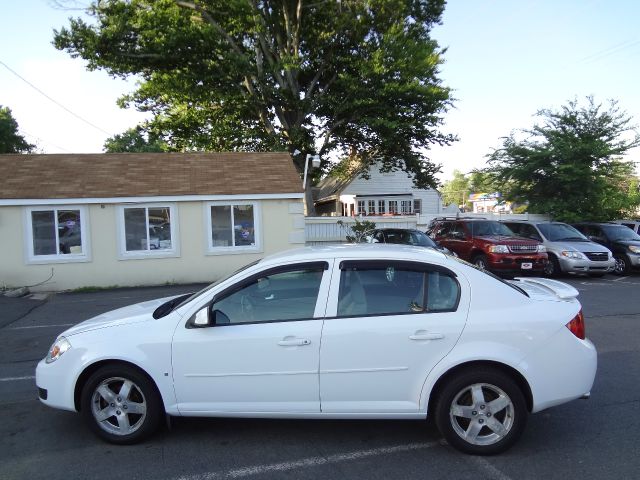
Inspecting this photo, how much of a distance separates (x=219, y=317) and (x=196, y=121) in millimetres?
25516

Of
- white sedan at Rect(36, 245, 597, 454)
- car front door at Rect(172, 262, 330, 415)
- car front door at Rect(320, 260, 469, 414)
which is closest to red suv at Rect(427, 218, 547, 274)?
white sedan at Rect(36, 245, 597, 454)

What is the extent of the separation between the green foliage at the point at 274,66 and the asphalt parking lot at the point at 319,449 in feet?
68.3

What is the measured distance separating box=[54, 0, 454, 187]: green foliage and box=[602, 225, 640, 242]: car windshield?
37.1 ft

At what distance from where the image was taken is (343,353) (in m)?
3.64

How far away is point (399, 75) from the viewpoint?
24562 millimetres

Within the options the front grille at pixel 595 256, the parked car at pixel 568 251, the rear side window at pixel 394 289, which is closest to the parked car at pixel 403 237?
the parked car at pixel 568 251

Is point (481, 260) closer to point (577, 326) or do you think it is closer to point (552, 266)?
point (552, 266)

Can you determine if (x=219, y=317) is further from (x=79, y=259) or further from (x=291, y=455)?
(x=79, y=259)

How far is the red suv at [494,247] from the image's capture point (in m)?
13.7

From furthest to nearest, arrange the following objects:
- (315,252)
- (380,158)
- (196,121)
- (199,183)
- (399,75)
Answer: (380,158) < (196,121) < (399,75) < (199,183) < (315,252)

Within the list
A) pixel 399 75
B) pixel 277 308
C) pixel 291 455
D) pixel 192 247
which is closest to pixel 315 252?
pixel 277 308

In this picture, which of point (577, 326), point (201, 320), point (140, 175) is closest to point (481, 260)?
point (140, 175)

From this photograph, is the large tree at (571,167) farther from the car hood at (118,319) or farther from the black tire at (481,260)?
the car hood at (118,319)

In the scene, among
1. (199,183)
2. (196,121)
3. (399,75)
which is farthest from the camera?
(196,121)
